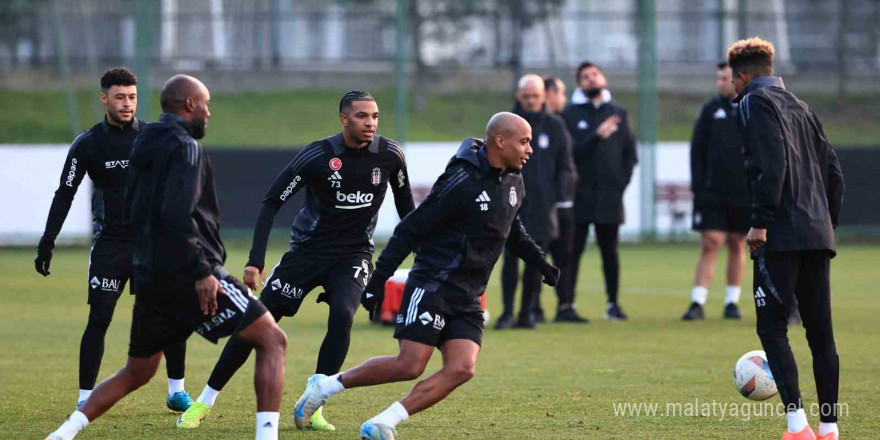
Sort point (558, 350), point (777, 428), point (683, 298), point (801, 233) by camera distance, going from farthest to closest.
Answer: point (683, 298) < point (558, 350) < point (777, 428) < point (801, 233)

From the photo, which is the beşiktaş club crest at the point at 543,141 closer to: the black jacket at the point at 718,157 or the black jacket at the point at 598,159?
the black jacket at the point at 598,159

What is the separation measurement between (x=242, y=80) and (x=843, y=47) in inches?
527

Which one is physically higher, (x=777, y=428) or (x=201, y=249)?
(x=201, y=249)

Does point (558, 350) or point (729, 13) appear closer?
point (558, 350)

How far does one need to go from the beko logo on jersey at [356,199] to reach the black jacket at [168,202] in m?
1.48

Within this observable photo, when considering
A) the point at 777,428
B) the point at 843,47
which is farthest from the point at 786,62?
the point at 777,428

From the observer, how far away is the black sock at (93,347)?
25.3 ft

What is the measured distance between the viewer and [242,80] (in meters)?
27.8

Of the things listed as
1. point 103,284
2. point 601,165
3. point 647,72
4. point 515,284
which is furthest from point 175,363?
point 647,72

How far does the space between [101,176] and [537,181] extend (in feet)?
17.7

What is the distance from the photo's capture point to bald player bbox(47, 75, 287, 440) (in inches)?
237

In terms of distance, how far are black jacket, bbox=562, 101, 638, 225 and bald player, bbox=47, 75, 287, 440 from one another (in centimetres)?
757

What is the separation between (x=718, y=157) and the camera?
13047 millimetres

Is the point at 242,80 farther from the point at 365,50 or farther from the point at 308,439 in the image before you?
the point at 308,439
